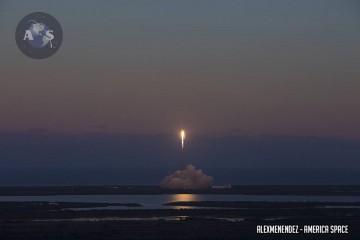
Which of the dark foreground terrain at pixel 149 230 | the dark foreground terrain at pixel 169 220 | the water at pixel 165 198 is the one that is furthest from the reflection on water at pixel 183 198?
the dark foreground terrain at pixel 149 230

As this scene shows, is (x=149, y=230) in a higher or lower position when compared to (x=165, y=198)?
lower

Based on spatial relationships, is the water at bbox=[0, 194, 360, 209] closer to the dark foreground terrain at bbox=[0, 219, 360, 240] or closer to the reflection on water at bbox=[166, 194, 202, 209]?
the reflection on water at bbox=[166, 194, 202, 209]

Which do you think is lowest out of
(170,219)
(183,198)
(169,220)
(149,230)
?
(149,230)

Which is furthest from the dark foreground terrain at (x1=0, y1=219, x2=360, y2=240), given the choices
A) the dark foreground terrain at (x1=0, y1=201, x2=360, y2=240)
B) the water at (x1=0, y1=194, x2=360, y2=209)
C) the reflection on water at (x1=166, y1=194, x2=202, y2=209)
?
the reflection on water at (x1=166, y1=194, x2=202, y2=209)

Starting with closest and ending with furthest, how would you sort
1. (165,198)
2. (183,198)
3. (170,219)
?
(170,219) → (183,198) → (165,198)

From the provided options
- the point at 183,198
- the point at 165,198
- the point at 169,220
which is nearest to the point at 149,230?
the point at 169,220

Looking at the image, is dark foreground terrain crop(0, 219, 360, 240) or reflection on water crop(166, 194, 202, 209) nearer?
dark foreground terrain crop(0, 219, 360, 240)

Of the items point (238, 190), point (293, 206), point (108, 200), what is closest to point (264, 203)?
point (293, 206)

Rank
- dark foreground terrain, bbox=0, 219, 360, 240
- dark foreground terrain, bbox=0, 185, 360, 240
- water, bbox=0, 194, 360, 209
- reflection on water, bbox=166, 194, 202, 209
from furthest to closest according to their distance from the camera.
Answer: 1. water, bbox=0, 194, 360, 209
2. reflection on water, bbox=166, 194, 202, 209
3. dark foreground terrain, bbox=0, 185, 360, 240
4. dark foreground terrain, bbox=0, 219, 360, 240

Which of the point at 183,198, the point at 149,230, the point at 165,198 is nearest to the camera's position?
the point at 149,230

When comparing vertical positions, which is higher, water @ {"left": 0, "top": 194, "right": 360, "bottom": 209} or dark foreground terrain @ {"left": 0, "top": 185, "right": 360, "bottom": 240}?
water @ {"left": 0, "top": 194, "right": 360, "bottom": 209}

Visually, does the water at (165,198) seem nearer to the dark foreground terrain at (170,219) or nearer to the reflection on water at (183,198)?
the reflection on water at (183,198)

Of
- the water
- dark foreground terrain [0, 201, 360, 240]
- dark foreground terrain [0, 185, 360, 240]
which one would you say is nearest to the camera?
dark foreground terrain [0, 185, 360, 240]

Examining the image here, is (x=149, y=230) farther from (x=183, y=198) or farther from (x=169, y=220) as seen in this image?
(x=183, y=198)
